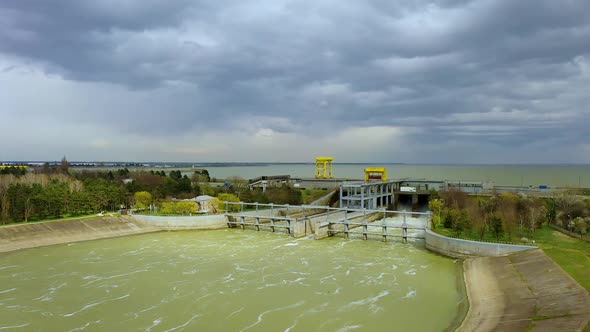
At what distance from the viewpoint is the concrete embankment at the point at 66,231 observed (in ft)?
116

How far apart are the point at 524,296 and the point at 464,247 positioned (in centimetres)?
1068

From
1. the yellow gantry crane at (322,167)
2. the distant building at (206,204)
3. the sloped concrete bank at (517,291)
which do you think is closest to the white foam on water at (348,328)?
the sloped concrete bank at (517,291)

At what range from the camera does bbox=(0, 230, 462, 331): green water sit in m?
18.5

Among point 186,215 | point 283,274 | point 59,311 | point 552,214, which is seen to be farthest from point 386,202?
point 59,311

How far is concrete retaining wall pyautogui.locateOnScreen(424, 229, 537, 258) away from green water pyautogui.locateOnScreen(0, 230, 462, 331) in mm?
1073

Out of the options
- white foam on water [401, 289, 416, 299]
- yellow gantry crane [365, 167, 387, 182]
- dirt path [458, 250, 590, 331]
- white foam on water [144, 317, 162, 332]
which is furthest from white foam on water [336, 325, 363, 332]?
yellow gantry crane [365, 167, 387, 182]

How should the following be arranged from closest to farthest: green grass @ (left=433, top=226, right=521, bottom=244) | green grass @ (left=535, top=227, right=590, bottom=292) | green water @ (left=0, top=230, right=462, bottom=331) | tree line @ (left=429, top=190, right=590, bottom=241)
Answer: green water @ (left=0, top=230, right=462, bottom=331), green grass @ (left=535, top=227, right=590, bottom=292), green grass @ (left=433, top=226, right=521, bottom=244), tree line @ (left=429, top=190, right=590, bottom=241)

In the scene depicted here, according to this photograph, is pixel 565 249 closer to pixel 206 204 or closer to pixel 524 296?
pixel 524 296

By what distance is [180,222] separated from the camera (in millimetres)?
44906

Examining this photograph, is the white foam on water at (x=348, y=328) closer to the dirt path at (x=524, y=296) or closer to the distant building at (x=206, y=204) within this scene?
the dirt path at (x=524, y=296)

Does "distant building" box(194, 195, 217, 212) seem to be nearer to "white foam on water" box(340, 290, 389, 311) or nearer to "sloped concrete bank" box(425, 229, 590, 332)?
"sloped concrete bank" box(425, 229, 590, 332)

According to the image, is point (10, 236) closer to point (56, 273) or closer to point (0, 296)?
point (56, 273)

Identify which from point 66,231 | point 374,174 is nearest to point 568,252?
point 66,231

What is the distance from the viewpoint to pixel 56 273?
88.3 ft
